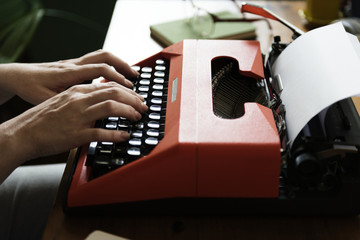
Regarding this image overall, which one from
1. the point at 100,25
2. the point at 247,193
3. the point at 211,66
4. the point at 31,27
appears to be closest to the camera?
the point at 247,193

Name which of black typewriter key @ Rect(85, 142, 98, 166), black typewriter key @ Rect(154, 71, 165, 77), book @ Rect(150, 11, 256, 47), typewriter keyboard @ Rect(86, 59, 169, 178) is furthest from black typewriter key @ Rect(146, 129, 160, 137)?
book @ Rect(150, 11, 256, 47)

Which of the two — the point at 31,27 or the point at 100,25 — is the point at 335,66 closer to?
the point at 31,27

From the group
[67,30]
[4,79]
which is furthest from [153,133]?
[67,30]

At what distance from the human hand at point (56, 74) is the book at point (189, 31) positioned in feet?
0.97

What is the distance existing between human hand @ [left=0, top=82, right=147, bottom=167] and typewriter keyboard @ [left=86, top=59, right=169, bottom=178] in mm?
17

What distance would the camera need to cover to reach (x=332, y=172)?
0.70 metres

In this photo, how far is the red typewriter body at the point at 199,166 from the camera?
2.20 feet

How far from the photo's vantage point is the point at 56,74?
93 cm

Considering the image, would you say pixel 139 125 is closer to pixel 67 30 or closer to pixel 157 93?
pixel 157 93

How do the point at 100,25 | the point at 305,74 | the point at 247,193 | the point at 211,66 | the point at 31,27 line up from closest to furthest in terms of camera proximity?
the point at 247,193 → the point at 305,74 → the point at 211,66 → the point at 31,27 → the point at 100,25

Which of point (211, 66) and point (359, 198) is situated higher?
point (211, 66)

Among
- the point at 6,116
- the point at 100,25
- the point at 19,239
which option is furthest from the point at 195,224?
the point at 100,25

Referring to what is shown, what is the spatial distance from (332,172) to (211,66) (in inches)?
14.6

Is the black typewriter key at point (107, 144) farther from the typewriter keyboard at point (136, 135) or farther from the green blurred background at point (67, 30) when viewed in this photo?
the green blurred background at point (67, 30)
